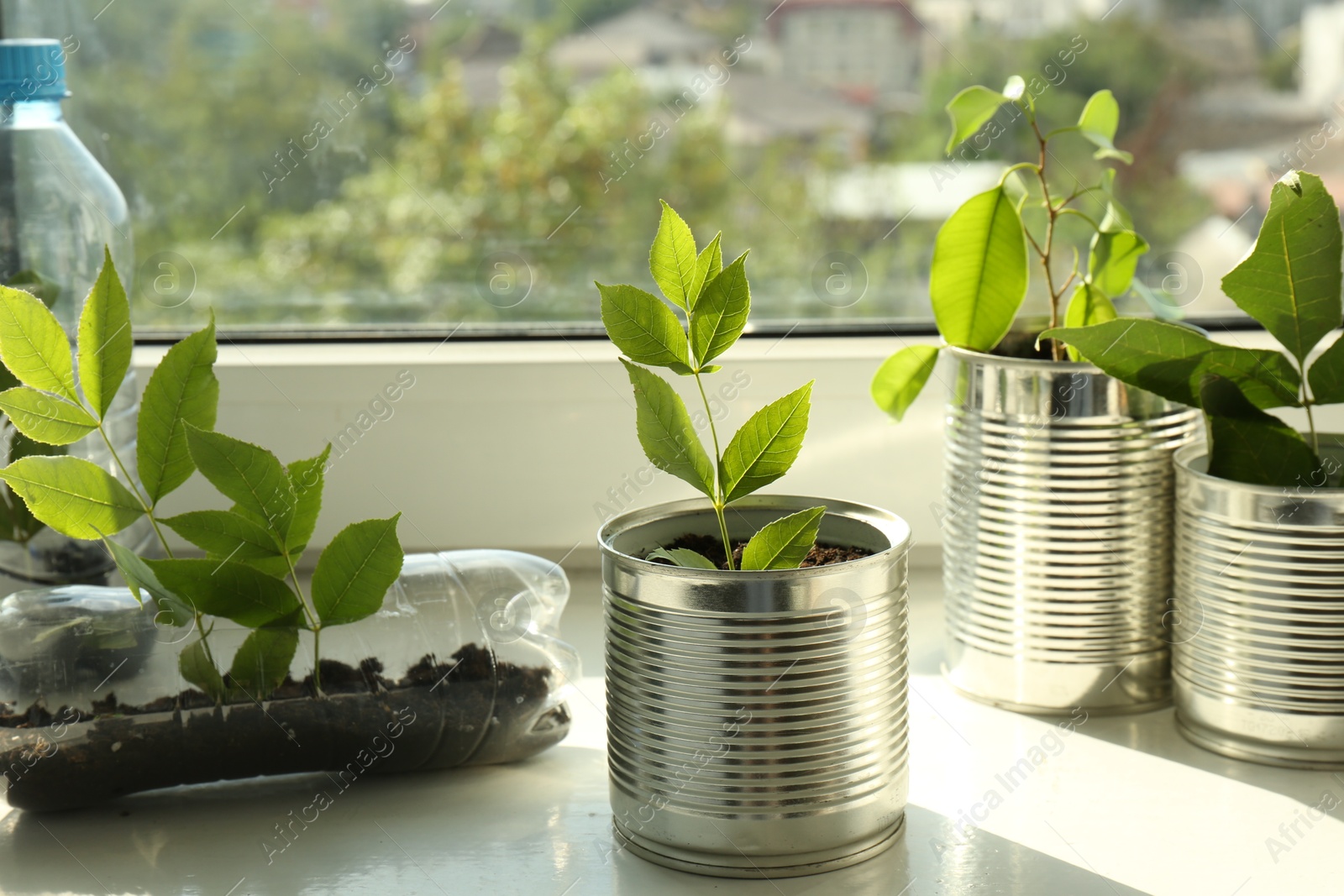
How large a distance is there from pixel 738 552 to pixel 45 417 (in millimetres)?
331

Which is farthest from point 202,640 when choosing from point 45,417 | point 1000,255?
point 1000,255

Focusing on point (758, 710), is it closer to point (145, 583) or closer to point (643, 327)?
point (643, 327)

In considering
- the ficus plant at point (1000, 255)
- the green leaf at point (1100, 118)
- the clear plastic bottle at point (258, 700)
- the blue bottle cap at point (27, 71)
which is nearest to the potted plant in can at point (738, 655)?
the clear plastic bottle at point (258, 700)

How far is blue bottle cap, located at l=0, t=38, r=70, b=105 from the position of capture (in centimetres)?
71

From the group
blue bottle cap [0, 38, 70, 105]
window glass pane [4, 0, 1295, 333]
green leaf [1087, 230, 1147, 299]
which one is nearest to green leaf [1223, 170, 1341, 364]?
green leaf [1087, 230, 1147, 299]

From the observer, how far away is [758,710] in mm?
514

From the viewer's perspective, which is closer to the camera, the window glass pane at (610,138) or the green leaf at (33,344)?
the green leaf at (33,344)

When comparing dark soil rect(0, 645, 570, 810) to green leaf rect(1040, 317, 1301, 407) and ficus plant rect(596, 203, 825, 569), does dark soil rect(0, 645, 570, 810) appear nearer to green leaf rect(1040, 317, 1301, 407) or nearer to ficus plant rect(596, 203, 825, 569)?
ficus plant rect(596, 203, 825, 569)

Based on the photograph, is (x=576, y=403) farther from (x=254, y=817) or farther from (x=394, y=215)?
(x=254, y=817)

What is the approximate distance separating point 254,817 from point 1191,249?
0.82m

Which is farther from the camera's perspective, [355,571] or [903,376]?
[903,376]

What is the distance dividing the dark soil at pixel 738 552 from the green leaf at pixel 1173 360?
153 mm

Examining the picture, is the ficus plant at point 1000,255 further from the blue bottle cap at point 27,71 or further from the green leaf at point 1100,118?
the blue bottle cap at point 27,71

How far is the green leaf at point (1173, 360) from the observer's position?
0.63 m
